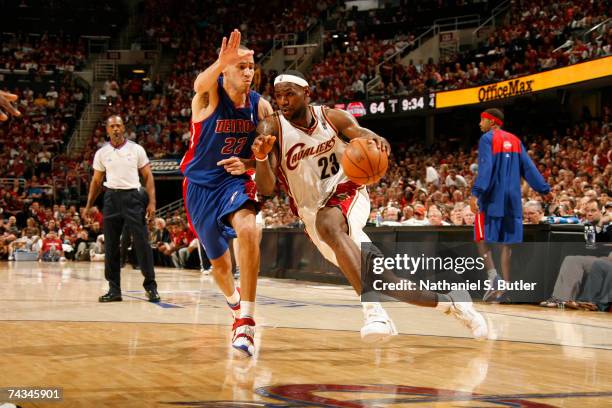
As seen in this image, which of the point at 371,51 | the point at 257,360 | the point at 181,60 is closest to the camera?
the point at 257,360

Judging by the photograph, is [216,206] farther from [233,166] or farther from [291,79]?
[291,79]

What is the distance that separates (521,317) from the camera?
6.87 meters

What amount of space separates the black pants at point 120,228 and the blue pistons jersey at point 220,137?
3173 millimetres

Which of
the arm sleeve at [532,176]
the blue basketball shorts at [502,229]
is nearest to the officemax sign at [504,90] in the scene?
the arm sleeve at [532,176]

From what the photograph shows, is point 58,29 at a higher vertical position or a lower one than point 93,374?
higher

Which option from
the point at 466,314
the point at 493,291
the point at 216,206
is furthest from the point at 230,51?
the point at 493,291

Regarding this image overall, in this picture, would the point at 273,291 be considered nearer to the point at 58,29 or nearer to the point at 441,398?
the point at 441,398

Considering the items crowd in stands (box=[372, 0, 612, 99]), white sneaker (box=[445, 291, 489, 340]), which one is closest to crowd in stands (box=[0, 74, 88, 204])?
crowd in stands (box=[372, 0, 612, 99])

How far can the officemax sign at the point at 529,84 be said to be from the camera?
60.4 ft

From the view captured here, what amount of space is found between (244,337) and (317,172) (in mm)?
1220

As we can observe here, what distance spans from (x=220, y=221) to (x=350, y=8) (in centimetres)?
2936

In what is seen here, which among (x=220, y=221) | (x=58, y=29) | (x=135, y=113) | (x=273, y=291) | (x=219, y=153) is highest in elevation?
(x=58, y=29)

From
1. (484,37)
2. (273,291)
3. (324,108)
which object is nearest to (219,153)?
(324,108)

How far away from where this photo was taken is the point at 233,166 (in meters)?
4.98
